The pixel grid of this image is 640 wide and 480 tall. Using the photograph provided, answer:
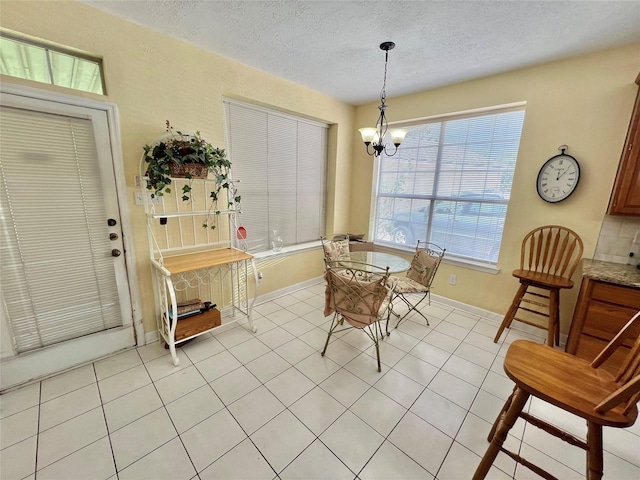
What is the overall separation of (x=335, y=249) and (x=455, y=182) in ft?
5.40

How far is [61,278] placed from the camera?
187 cm

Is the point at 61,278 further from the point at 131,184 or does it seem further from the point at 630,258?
the point at 630,258

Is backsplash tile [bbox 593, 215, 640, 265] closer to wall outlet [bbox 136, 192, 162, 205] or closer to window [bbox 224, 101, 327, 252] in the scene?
window [bbox 224, 101, 327, 252]

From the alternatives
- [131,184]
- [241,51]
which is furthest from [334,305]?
[241,51]

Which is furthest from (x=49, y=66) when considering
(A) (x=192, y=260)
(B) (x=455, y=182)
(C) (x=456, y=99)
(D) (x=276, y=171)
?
(B) (x=455, y=182)

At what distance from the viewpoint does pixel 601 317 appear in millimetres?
1891

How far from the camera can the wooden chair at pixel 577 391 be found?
0.96 metres

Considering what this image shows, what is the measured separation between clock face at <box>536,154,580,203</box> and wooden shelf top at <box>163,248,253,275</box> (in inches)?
113

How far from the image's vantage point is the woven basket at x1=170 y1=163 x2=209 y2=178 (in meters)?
1.99

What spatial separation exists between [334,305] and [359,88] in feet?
8.37

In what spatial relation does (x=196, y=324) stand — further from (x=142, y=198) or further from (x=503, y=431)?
(x=503, y=431)

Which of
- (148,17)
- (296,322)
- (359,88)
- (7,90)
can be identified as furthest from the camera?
(359,88)

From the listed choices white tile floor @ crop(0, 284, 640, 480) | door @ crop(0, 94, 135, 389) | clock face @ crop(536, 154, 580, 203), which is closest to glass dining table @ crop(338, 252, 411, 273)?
white tile floor @ crop(0, 284, 640, 480)

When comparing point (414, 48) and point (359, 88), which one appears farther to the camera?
point (359, 88)
